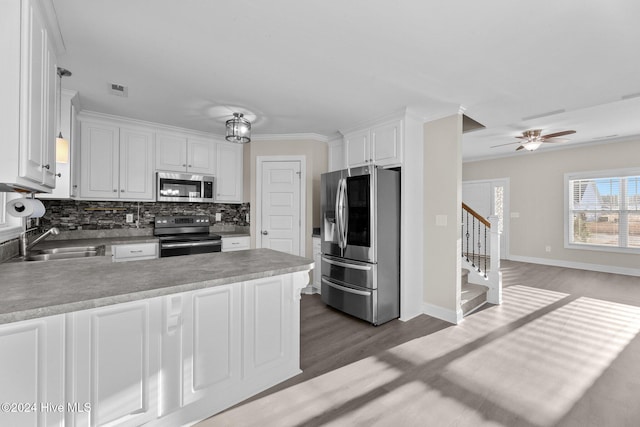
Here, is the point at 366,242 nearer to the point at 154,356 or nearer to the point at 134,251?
the point at 154,356

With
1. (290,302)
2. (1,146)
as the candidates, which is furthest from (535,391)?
(1,146)

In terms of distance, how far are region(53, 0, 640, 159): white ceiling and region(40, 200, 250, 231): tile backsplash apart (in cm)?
118

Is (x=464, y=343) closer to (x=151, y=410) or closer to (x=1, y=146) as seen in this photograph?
(x=151, y=410)

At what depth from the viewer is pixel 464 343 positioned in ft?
8.93

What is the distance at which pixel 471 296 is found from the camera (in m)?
3.70

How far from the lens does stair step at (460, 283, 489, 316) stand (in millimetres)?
3535

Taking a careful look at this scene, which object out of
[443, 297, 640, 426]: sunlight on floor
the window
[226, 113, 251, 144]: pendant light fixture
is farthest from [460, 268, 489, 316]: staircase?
the window

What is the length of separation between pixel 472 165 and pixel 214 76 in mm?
6847

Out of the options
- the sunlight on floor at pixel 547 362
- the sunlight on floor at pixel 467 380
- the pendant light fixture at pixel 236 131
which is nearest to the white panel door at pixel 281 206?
the pendant light fixture at pixel 236 131

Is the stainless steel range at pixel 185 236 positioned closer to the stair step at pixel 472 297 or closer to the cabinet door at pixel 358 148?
the cabinet door at pixel 358 148

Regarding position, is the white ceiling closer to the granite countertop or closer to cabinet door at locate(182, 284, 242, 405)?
the granite countertop

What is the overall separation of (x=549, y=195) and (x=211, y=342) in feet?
23.5

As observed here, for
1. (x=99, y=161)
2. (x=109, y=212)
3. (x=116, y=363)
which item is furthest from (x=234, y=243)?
(x=116, y=363)

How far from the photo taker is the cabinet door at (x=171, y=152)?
3.78 metres
